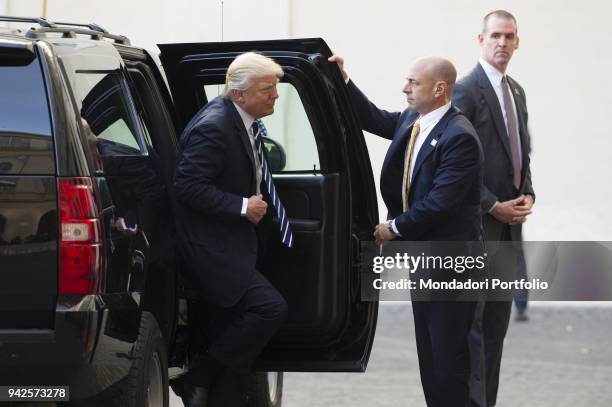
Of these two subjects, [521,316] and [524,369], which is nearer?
[524,369]

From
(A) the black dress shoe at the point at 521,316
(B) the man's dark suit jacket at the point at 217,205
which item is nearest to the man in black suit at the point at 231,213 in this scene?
(B) the man's dark suit jacket at the point at 217,205

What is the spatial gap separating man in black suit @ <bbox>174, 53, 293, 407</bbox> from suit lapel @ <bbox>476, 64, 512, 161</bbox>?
4.67ft

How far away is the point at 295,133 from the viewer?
6238mm

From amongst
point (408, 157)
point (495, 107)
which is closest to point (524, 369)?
point (495, 107)

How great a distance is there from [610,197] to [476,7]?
1895mm

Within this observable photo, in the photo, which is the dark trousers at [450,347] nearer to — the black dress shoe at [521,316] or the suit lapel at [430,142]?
the suit lapel at [430,142]

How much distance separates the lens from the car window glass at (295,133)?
616cm

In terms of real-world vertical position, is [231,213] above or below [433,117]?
below

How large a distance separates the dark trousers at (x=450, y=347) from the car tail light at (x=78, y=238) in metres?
1.88

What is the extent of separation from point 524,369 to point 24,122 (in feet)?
17.0

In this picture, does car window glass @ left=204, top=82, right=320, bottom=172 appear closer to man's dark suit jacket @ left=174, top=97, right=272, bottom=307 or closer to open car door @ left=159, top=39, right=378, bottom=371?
open car door @ left=159, top=39, right=378, bottom=371

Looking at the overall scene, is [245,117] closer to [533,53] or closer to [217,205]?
[217,205]

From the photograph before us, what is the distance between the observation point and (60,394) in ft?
15.2

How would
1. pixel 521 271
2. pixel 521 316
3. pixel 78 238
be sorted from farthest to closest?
1. pixel 521 316
2. pixel 521 271
3. pixel 78 238
